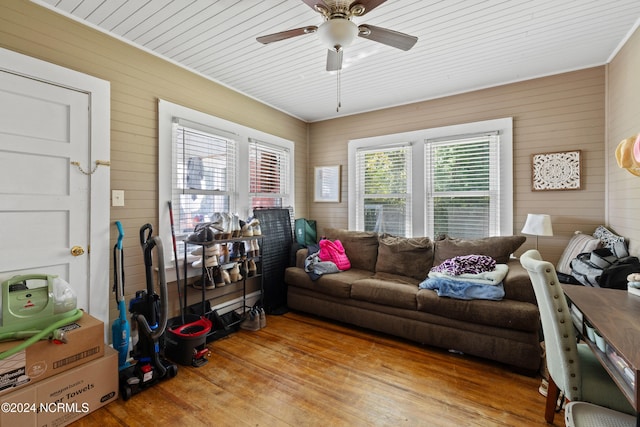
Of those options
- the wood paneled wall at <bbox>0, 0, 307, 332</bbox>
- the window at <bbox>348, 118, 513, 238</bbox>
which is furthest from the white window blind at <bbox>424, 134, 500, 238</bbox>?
the wood paneled wall at <bbox>0, 0, 307, 332</bbox>

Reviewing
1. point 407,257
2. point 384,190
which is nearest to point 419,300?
point 407,257

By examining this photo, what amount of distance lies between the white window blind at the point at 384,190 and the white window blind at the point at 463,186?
1.01ft

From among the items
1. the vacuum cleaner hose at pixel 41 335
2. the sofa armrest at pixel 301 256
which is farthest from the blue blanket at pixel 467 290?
the vacuum cleaner hose at pixel 41 335

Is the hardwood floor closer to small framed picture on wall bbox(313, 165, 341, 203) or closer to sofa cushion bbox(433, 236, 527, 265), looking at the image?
sofa cushion bbox(433, 236, 527, 265)

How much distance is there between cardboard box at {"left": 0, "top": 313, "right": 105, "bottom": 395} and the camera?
1.59m

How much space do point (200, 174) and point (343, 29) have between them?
7.03 ft

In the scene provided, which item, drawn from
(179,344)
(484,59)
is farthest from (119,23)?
(484,59)

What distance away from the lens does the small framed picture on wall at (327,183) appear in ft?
15.1

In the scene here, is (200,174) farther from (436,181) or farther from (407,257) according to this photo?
(436,181)

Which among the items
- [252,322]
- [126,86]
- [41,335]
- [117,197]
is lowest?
[252,322]

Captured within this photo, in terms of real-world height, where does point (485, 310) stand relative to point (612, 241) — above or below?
below

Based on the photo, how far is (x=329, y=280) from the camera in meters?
3.36

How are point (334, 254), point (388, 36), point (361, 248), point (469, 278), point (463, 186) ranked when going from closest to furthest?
Result: 1. point (388, 36)
2. point (469, 278)
3. point (463, 186)
4. point (334, 254)
5. point (361, 248)

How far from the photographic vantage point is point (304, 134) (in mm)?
4898
